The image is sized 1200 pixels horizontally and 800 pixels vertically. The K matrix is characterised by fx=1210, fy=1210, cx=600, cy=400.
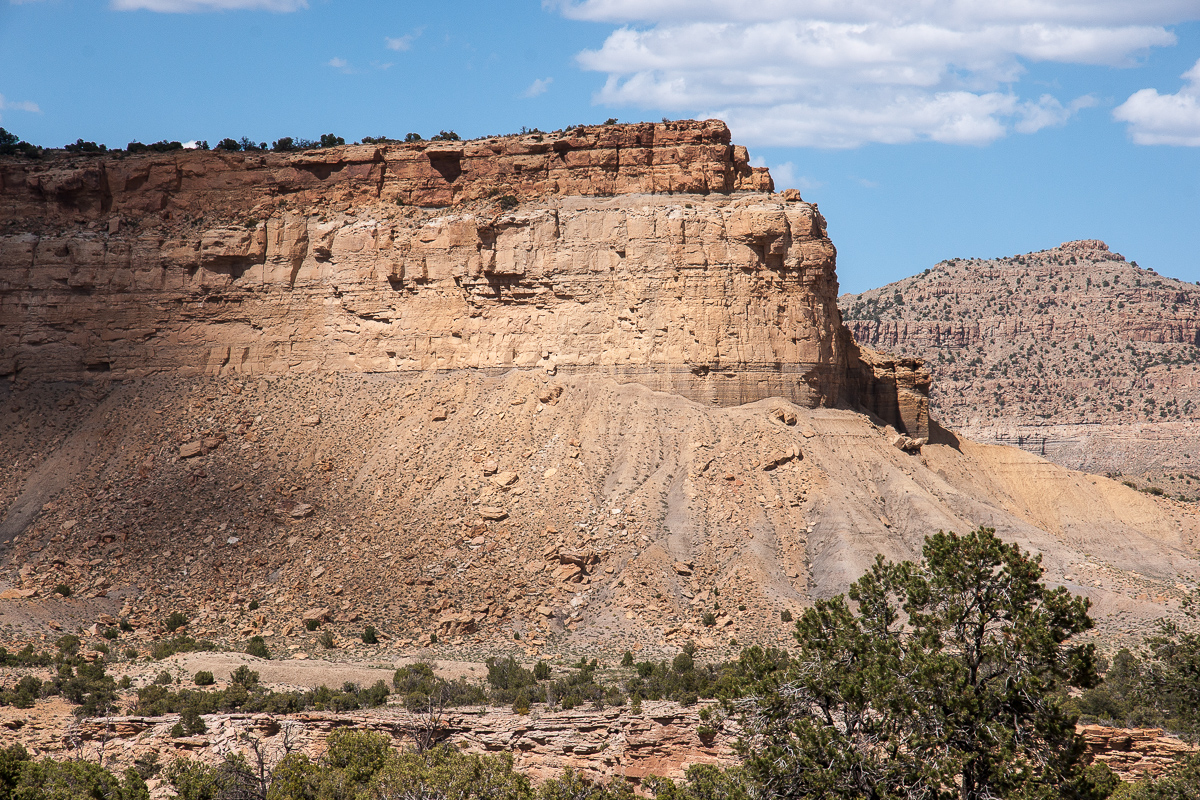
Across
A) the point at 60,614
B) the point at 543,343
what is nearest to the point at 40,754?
the point at 60,614

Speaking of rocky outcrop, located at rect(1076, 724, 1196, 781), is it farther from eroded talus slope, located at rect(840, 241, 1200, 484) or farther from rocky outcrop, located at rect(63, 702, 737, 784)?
eroded talus slope, located at rect(840, 241, 1200, 484)

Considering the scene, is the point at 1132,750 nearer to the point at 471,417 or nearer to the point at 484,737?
the point at 484,737

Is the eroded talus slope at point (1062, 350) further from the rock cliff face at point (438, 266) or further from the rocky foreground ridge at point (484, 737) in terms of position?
the rocky foreground ridge at point (484, 737)

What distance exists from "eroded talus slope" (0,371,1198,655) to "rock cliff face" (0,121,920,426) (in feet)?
5.19

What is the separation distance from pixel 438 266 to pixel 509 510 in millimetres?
13525

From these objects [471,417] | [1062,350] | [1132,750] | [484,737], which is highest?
[1062,350]

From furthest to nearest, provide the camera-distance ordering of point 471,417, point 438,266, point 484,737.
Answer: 1. point 438,266
2. point 471,417
3. point 484,737

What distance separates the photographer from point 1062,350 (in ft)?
318

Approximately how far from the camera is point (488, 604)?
38469 millimetres

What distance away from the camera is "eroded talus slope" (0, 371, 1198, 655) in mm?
38625

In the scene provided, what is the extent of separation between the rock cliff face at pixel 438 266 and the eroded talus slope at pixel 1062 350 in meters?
38.9

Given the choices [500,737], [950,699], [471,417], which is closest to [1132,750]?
[950,699]

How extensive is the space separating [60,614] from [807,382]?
27.9 metres

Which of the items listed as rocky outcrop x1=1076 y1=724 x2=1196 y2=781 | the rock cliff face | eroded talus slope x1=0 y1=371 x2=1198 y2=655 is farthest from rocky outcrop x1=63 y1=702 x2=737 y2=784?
the rock cliff face
